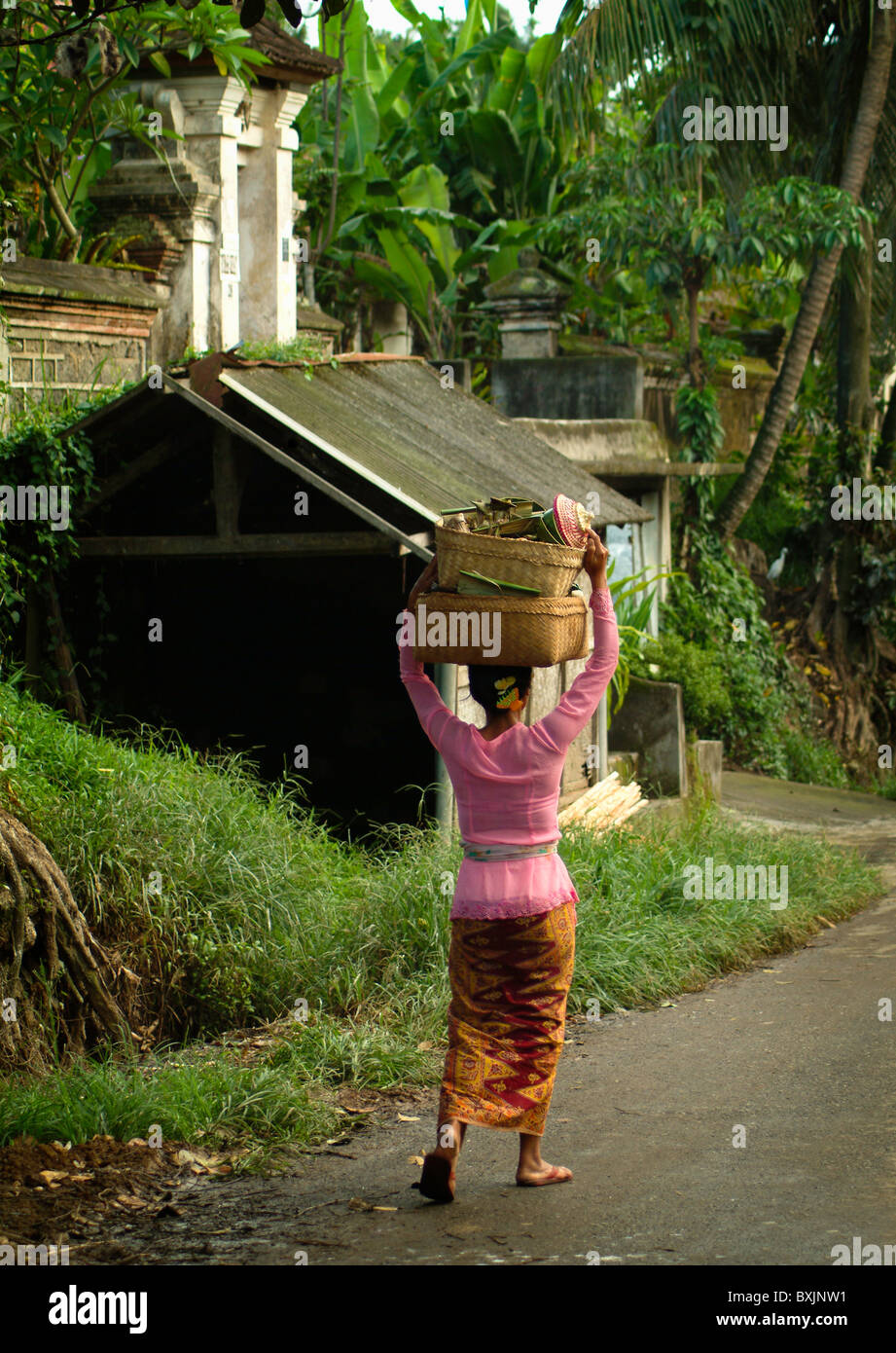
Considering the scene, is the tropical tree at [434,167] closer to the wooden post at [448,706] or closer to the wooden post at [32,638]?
the wooden post at [32,638]

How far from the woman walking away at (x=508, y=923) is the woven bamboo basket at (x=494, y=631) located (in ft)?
0.23

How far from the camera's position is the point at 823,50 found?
52.8 feet

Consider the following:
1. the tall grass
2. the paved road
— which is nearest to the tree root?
the tall grass

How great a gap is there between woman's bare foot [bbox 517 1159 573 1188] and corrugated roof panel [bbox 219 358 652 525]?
13.9 feet

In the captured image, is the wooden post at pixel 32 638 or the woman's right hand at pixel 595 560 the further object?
the wooden post at pixel 32 638

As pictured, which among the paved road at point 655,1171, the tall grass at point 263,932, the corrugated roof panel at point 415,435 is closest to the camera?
the paved road at point 655,1171

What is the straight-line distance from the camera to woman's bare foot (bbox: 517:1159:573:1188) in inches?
181

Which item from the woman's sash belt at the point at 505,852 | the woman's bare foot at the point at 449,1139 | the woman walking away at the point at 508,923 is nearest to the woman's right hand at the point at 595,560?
the woman walking away at the point at 508,923

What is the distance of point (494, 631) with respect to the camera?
15.0 feet

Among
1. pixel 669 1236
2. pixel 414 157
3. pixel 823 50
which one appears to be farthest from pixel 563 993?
pixel 414 157

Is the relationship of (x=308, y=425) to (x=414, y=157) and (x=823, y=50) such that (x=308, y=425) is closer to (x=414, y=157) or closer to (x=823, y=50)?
(x=823, y=50)

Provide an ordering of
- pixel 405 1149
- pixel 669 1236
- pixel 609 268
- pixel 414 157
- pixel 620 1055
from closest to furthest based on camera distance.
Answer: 1. pixel 669 1236
2. pixel 405 1149
3. pixel 620 1055
4. pixel 609 268
5. pixel 414 157

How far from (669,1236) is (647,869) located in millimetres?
4231

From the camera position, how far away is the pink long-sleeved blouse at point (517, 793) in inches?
177
